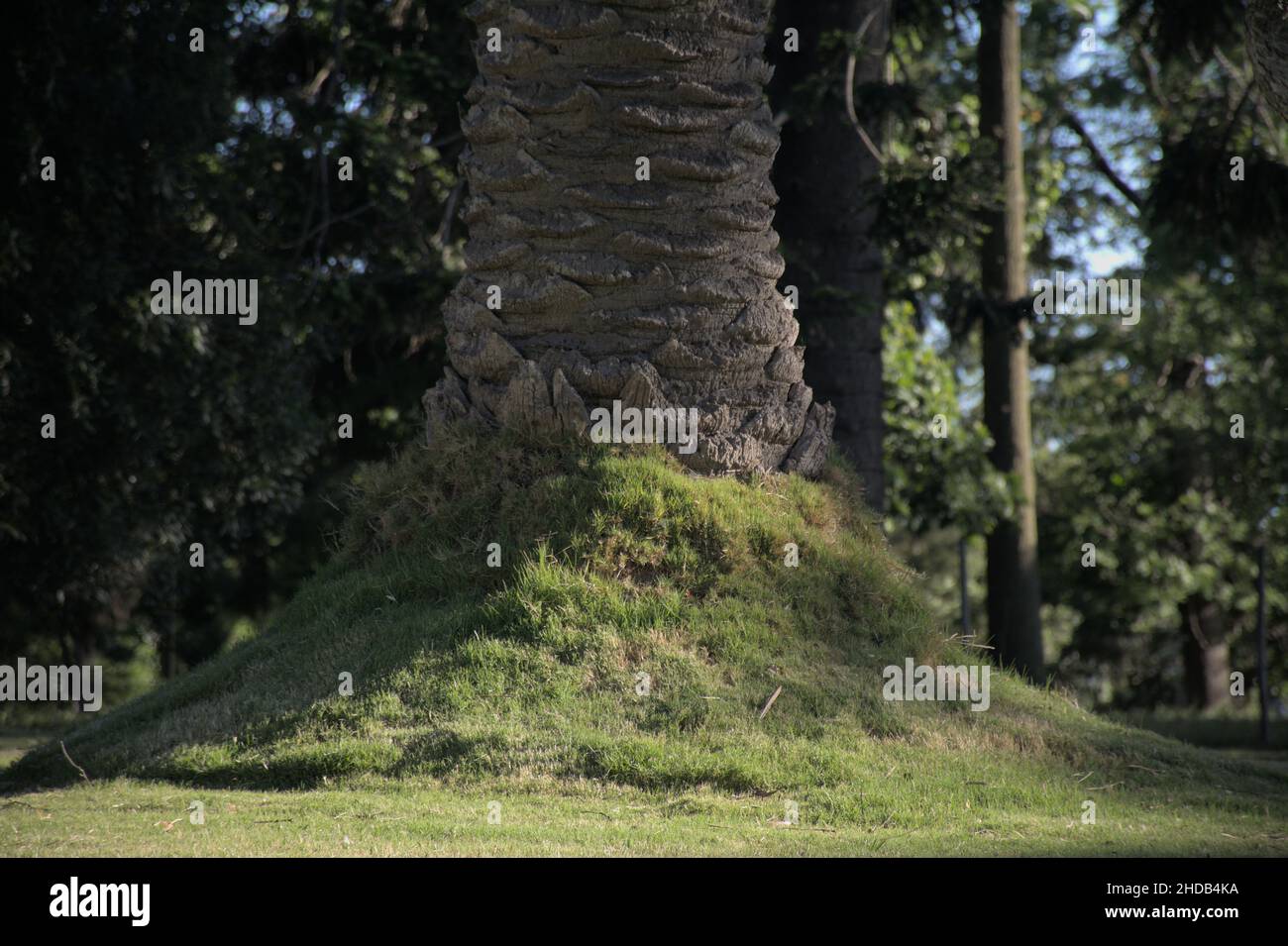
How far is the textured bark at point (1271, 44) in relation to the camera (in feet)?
26.1

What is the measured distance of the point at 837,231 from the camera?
13.4m

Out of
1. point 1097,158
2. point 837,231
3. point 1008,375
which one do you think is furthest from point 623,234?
point 1097,158

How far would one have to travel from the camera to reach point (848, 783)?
718 centimetres

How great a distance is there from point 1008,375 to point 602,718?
9376 mm

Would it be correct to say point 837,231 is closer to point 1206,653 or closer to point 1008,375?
point 1008,375

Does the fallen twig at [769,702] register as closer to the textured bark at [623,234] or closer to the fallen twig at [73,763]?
the textured bark at [623,234]

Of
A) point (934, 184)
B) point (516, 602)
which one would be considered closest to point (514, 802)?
point (516, 602)

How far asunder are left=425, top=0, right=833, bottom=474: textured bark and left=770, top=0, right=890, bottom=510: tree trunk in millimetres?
3680

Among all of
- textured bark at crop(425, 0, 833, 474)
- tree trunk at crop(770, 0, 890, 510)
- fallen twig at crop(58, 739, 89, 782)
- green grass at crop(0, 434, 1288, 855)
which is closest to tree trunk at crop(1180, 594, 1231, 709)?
tree trunk at crop(770, 0, 890, 510)

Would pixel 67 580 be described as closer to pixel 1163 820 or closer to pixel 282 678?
pixel 282 678

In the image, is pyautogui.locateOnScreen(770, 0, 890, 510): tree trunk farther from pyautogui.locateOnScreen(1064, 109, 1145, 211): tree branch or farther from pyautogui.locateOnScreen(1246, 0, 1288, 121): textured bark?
pyautogui.locateOnScreen(1064, 109, 1145, 211): tree branch

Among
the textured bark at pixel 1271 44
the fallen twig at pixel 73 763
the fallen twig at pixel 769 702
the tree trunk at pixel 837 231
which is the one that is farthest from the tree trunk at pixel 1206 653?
the fallen twig at pixel 73 763

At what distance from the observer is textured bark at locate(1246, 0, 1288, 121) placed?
7953 mm

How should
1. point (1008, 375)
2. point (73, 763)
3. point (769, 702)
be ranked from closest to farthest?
point (769, 702), point (73, 763), point (1008, 375)
